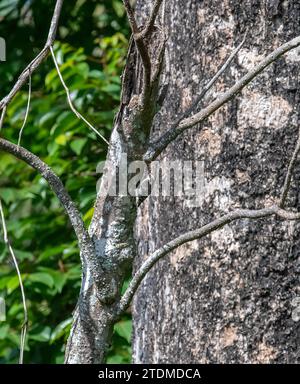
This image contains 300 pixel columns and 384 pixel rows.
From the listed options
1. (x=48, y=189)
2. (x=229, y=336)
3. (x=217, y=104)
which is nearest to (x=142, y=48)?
(x=217, y=104)

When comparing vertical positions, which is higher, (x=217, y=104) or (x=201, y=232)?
(x=217, y=104)

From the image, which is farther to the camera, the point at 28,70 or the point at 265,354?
the point at 265,354

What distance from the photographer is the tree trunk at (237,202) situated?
85.9 inches

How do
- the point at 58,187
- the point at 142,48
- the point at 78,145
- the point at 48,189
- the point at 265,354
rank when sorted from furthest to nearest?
the point at 48,189
the point at 78,145
the point at 265,354
the point at 58,187
the point at 142,48

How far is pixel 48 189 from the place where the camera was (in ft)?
13.2

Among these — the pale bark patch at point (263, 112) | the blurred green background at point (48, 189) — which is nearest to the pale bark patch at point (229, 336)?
the pale bark patch at point (263, 112)

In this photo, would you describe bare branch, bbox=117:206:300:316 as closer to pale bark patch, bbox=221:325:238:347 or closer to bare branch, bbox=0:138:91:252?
bare branch, bbox=0:138:91:252

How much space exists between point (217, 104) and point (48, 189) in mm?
2441

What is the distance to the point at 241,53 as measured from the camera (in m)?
2.26

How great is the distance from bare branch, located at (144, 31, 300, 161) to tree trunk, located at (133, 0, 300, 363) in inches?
20.8

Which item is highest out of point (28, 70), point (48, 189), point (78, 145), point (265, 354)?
point (78, 145)

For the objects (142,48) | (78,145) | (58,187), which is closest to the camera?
(142,48)

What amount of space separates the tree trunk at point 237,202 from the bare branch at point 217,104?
53 centimetres

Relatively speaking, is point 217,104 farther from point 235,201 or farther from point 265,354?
point 265,354
